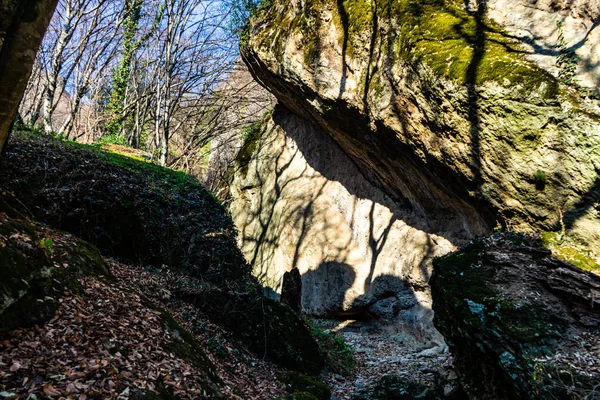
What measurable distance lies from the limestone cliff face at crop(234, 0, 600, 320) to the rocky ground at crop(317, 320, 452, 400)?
1.13 meters

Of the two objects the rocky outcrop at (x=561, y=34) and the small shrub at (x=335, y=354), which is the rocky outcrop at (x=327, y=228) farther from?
the rocky outcrop at (x=561, y=34)

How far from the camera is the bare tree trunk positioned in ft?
11.1

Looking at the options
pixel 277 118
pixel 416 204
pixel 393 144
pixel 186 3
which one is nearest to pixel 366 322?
pixel 416 204

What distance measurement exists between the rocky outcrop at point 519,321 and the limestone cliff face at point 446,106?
1.43m

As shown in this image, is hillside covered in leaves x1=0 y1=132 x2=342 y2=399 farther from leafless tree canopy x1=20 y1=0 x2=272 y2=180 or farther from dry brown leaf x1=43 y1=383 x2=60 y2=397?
leafless tree canopy x1=20 y1=0 x2=272 y2=180

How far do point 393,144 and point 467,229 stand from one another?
2.57m

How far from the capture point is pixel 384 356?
834cm

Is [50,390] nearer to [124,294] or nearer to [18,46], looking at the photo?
[124,294]

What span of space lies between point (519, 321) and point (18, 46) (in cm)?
574

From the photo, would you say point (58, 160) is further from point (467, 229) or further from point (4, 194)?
point (467, 229)

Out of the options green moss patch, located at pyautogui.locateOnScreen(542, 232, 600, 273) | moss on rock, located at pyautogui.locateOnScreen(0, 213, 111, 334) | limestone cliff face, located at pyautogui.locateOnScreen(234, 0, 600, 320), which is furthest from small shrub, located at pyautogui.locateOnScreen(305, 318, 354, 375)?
moss on rock, located at pyautogui.locateOnScreen(0, 213, 111, 334)

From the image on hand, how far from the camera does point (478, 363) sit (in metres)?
4.61

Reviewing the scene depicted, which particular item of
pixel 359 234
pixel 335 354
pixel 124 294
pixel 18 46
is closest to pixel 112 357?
pixel 124 294

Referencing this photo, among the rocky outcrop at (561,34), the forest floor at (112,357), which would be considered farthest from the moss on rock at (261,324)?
the rocky outcrop at (561,34)
